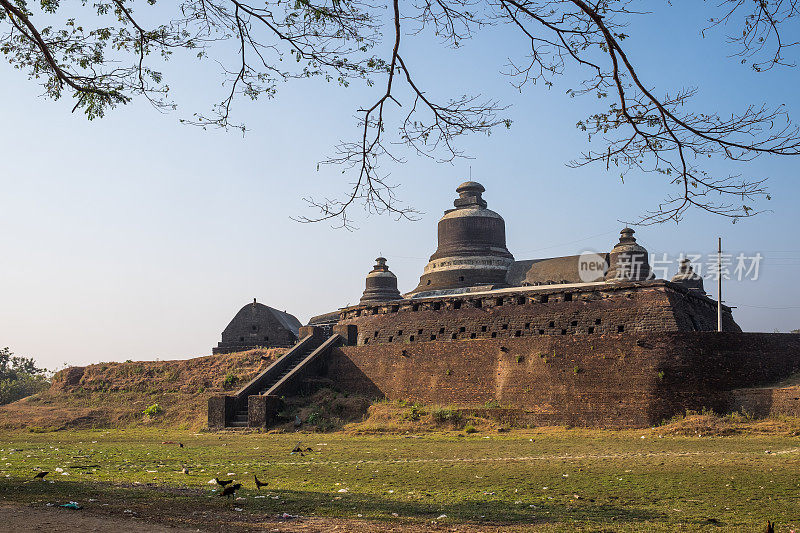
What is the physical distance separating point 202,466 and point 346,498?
14.8 ft

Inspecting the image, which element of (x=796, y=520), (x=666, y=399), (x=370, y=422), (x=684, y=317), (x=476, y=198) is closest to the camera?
(x=796, y=520)

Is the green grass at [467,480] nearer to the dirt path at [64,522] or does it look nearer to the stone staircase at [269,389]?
the dirt path at [64,522]

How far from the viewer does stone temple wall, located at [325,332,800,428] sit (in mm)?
18891

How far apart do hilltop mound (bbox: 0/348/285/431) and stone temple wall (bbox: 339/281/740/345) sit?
16.1 feet

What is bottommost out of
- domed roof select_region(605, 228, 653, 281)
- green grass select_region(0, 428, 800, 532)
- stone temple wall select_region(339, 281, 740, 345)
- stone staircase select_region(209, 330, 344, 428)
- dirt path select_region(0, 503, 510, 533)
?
green grass select_region(0, 428, 800, 532)

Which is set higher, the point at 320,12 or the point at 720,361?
the point at 320,12

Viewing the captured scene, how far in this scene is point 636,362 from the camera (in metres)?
Result: 19.5

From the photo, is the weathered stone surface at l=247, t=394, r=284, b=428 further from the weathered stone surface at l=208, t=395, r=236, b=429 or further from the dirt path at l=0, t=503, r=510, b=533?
the dirt path at l=0, t=503, r=510, b=533

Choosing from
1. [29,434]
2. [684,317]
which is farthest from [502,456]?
[29,434]

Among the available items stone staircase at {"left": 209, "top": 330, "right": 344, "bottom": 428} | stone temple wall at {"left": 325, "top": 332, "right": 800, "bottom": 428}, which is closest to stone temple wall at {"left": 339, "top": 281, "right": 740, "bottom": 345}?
stone staircase at {"left": 209, "top": 330, "right": 344, "bottom": 428}

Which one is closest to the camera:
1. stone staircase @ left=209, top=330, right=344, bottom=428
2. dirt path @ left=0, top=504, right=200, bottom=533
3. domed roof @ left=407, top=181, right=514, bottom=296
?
dirt path @ left=0, top=504, right=200, bottom=533

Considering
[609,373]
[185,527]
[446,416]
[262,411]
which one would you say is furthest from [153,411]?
[185,527]

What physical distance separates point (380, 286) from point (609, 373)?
20.1m

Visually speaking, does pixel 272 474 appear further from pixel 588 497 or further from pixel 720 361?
pixel 720 361
